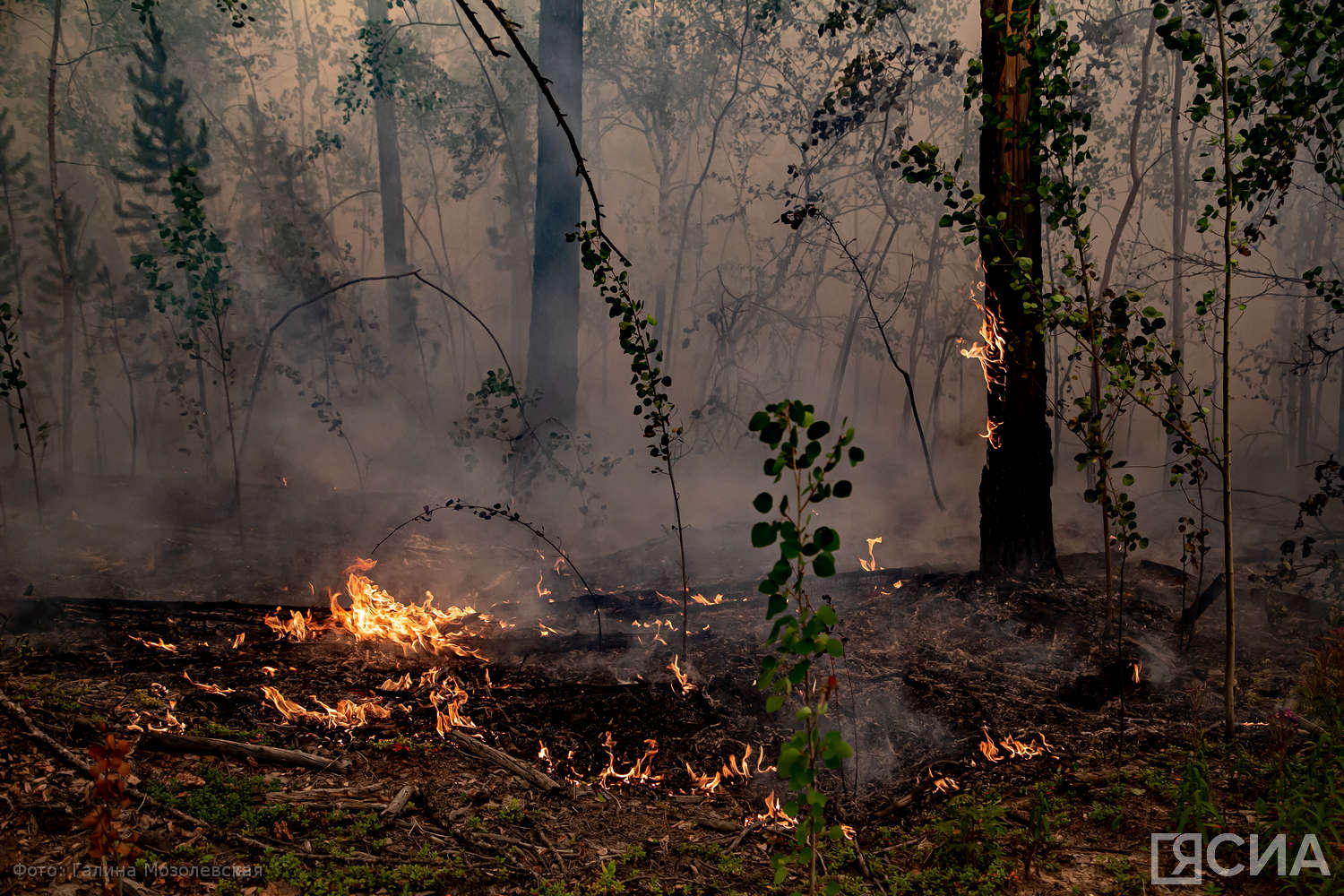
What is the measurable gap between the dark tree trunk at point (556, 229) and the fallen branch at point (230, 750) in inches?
222

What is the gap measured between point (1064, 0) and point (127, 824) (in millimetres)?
13519

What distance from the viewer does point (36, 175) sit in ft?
32.9

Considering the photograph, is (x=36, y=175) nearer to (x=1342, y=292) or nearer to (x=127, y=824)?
(x=127, y=824)

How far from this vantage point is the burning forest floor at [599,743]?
2.52 metres

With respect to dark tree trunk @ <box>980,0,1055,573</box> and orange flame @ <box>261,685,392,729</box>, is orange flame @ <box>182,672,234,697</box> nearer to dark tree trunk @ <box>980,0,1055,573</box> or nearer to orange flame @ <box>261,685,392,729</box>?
orange flame @ <box>261,685,392,729</box>

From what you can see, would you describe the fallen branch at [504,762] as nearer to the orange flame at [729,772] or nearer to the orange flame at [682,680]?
the orange flame at [729,772]

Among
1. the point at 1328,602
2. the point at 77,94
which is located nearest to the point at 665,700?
the point at 1328,602

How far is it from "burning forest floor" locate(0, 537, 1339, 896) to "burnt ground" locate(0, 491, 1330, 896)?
14mm

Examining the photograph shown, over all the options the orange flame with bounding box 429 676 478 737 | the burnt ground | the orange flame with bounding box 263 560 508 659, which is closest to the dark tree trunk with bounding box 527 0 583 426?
the burnt ground

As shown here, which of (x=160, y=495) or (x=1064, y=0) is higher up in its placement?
(x=1064, y=0)

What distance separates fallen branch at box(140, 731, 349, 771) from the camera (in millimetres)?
3020

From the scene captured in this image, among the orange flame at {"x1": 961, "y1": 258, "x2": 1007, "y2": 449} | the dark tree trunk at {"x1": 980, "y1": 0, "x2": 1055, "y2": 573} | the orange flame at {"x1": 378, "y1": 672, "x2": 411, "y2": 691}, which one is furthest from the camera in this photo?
the orange flame at {"x1": 961, "y1": 258, "x2": 1007, "y2": 449}

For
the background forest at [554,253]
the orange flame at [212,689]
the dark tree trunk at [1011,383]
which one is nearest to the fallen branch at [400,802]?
the orange flame at [212,689]

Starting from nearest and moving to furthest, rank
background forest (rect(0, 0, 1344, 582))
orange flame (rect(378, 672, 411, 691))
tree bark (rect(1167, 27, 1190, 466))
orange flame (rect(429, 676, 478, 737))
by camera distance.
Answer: orange flame (rect(429, 676, 478, 737)), orange flame (rect(378, 672, 411, 691)), background forest (rect(0, 0, 1344, 582)), tree bark (rect(1167, 27, 1190, 466))
